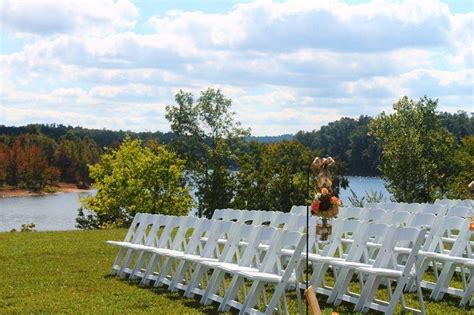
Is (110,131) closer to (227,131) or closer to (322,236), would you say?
(227,131)

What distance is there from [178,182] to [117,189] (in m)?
3.32

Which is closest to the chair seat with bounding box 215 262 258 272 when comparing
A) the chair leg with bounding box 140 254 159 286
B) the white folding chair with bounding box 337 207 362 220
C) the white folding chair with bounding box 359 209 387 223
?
the chair leg with bounding box 140 254 159 286

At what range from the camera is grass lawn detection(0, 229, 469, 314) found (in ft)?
28.6

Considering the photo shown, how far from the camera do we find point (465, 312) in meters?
7.85

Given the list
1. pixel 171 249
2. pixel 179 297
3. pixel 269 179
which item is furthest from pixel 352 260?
pixel 269 179

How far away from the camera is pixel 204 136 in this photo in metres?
42.0

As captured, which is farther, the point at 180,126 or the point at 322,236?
the point at 180,126

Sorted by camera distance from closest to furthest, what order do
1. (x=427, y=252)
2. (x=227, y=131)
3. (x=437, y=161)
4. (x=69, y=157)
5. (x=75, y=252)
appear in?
(x=427, y=252) → (x=75, y=252) → (x=437, y=161) → (x=227, y=131) → (x=69, y=157)

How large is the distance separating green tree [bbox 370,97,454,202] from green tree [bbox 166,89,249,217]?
10547 mm

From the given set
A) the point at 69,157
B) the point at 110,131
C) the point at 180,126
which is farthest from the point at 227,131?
the point at 110,131

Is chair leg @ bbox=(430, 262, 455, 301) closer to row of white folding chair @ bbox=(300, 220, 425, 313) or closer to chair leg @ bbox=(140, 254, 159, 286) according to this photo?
row of white folding chair @ bbox=(300, 220, 425, 313)

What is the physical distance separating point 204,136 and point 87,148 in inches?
2211

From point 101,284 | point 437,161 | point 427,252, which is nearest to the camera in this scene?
point 427,252

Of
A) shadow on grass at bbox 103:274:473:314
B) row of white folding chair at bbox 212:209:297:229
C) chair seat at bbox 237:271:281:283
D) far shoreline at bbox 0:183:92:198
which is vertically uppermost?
row of white folding chair at bbox 212:209:297:229
